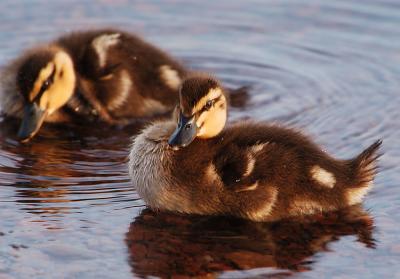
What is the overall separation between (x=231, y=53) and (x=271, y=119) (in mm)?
1343

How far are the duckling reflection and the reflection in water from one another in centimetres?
40

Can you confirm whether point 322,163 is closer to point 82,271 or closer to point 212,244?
point 212,244

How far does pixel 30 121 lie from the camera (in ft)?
21.0

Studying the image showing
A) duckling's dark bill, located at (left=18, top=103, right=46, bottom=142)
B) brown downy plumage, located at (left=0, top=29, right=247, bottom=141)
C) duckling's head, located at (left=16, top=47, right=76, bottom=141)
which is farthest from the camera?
brown downy plumage, located at (left=0, top=29, right=247, bottom=141)

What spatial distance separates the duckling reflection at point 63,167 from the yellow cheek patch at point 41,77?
0.25 m

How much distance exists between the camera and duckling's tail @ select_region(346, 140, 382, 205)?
5039mm

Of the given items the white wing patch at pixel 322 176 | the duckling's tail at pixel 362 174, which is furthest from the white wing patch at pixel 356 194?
the white wing patch at pixel 322 176

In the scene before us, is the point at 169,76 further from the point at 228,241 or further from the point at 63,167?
the point at 228,241

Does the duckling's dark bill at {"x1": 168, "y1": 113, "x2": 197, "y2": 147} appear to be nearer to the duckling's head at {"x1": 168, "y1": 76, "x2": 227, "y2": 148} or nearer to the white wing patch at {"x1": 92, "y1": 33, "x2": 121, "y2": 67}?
the duckling's head at {"x1": 168, "y1": 76, "x2": 227, "y2": 148}

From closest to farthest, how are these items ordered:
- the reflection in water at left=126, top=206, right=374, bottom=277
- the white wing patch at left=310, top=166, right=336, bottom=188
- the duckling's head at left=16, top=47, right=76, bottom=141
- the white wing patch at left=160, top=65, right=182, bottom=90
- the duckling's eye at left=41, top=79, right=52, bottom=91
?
the reflection in water at left=126, top=206, right=374, bottom=277 < the white wing patch at left=310, top=166, right=336, bottom=188 < the duckling's head at left=16, top=47, right=76, bottom=141 < the duckling's eye at left=41, top=79, right=52, bottom=91 < the white wing patch at left=160, top=65, right=182, bottom=90

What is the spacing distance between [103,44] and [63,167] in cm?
114

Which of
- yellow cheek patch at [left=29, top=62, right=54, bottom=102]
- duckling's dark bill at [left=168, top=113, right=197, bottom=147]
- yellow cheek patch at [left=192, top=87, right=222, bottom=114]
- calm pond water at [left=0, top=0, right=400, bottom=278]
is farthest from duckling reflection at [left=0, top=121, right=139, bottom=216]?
yellow cheek patch at [left=192, top=87, right=222, bottom=114]

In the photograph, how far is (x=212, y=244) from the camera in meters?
4.84

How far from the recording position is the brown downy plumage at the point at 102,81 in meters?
6.62
